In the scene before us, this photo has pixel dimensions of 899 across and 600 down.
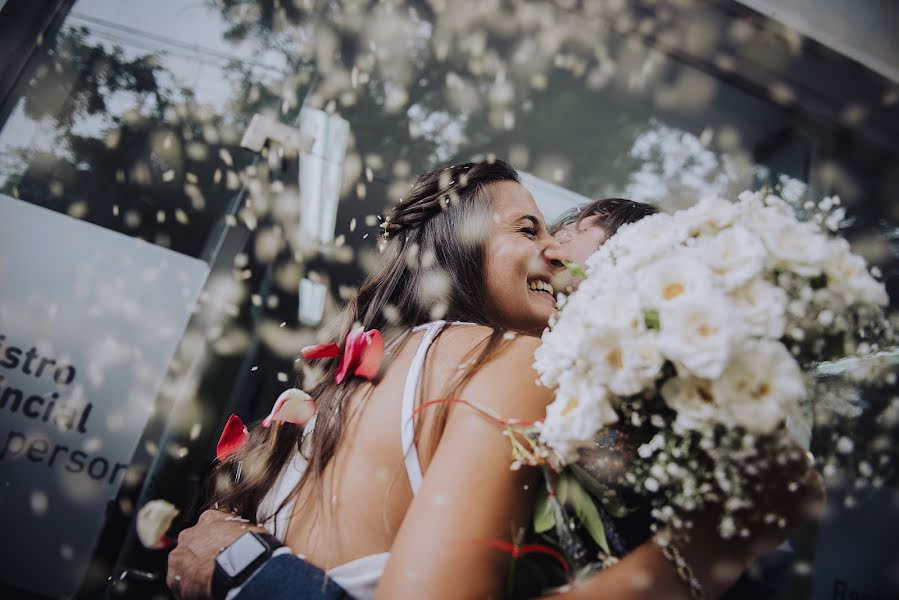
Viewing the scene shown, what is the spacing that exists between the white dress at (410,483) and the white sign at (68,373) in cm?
186

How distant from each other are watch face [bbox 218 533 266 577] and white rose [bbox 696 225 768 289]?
112 centimetres

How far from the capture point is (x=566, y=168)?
443 cm

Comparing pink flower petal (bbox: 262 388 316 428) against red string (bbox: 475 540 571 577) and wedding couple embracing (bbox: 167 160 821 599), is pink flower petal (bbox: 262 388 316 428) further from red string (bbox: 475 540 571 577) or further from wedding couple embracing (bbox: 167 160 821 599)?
red string (bbox: 475 540 571 577)

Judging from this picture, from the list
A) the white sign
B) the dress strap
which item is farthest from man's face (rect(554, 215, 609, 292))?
the white sign

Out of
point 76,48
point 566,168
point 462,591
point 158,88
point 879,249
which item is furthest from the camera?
point 566,168

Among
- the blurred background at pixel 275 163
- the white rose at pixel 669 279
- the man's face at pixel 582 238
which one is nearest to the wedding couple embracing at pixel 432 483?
the white rose at pixel 669 279

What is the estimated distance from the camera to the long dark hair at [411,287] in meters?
1.50

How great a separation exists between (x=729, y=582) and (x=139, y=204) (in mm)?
3424

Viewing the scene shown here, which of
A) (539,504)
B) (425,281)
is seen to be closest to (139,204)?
(425,281)

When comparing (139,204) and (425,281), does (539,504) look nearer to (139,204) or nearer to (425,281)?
(425,281)

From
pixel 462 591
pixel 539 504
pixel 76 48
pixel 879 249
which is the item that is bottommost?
pixel 462 591

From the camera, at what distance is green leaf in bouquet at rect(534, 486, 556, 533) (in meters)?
1.01

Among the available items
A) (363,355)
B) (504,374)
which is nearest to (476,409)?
(504,374)

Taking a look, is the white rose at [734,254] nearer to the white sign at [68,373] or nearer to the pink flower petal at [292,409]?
the pink flower petal at [292,409]
